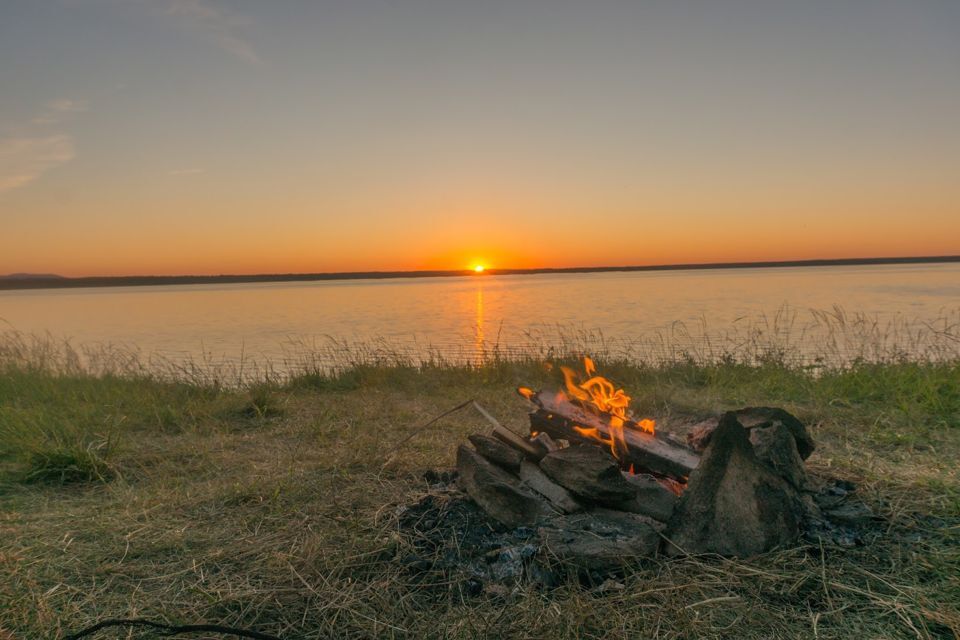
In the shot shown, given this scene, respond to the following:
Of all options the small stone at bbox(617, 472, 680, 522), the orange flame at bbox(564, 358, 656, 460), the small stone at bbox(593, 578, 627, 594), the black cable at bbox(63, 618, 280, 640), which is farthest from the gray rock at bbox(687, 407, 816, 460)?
the black cable at bbox(63, 618, 280, 640)

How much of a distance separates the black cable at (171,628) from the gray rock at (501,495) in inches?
55.2

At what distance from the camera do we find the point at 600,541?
3.22 meters

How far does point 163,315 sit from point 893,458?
124ft

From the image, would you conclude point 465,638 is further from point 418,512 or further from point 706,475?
point 706,475

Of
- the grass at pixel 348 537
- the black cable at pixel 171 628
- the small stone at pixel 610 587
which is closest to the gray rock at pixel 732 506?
the grass at pixel 348 537

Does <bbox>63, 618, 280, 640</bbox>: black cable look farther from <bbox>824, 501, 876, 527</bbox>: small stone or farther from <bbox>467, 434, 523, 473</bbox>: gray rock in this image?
<bbox>824, 501, 876, 527</bbox>: small stone

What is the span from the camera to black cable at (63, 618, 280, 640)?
2678mm

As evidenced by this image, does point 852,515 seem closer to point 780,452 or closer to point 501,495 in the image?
point 780,452

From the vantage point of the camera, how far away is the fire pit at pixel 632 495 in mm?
3264

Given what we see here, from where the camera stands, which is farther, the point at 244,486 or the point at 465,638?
the point at 244,486

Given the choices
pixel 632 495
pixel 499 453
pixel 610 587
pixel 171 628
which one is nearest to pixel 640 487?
pixel 632 495

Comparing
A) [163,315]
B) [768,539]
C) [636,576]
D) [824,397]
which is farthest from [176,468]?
[163,315]

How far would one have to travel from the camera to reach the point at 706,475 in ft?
11.1

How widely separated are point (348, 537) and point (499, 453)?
3.55ft
